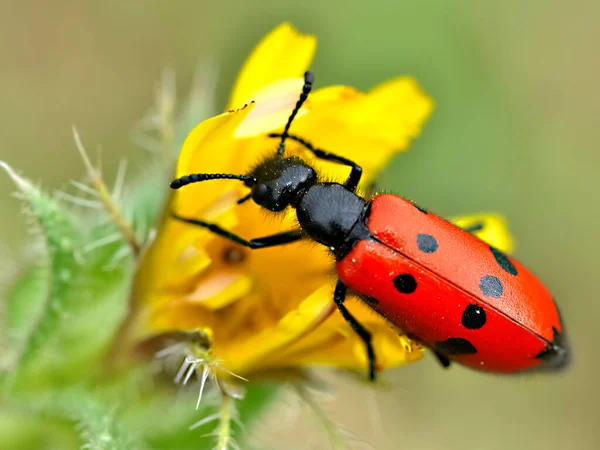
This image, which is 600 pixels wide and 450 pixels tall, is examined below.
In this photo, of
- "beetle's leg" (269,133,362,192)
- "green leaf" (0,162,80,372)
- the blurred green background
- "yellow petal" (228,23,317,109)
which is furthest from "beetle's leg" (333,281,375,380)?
the blurred green background

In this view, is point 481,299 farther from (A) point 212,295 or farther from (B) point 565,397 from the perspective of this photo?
(B) point 565,397

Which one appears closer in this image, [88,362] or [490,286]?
[490,286]

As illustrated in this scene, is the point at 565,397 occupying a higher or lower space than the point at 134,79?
lower

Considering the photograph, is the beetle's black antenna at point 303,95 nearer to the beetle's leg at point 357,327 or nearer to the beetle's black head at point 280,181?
the beetle's black head at point 280,181

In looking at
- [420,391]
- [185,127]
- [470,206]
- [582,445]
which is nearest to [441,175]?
A: [470,206]

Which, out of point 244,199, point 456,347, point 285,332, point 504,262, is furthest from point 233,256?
point 504,262

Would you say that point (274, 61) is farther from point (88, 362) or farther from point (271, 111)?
point (88, 362)

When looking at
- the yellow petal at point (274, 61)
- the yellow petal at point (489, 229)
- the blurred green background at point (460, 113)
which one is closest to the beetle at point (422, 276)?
the yellow petal at point (274, 61)

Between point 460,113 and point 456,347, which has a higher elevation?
point 460,113
